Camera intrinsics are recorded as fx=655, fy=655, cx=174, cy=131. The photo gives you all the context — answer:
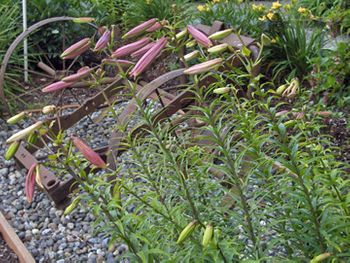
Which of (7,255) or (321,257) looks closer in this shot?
(321,257)

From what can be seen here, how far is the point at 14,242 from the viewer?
3.60 m

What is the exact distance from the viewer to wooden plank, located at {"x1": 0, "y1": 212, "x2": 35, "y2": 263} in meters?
3.48

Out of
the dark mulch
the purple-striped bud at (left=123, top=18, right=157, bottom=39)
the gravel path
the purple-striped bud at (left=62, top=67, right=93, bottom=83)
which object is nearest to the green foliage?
the gravel path

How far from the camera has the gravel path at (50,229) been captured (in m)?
3.55

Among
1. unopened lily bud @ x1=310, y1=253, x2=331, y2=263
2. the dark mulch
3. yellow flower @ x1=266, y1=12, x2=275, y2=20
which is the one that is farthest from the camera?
yellow flower @ x1=266, y1=12, x2=275, y2=20

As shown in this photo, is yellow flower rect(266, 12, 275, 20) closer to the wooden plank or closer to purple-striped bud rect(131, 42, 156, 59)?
the wooden plank

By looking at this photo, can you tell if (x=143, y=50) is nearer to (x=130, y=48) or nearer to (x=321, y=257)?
(x=130, y=48)

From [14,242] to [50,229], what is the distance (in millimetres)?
265

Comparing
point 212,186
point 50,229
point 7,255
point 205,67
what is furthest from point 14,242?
point 205,67

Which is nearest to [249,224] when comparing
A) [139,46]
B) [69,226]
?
[139,46]

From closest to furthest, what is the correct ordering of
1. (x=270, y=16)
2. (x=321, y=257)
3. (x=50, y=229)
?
1. (x=321, y=257)
2. (x=50, y=229)
3. (x=270, y=16)

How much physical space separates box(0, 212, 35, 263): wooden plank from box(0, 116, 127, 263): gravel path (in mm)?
66

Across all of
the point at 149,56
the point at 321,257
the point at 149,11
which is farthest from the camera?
the point at 149,11

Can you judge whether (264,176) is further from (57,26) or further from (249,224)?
(57,26)
